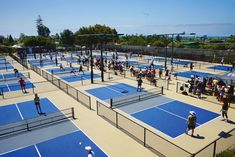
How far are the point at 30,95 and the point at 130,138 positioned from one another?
1370cm

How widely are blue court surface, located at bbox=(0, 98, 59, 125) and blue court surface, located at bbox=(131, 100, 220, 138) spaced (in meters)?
7.59

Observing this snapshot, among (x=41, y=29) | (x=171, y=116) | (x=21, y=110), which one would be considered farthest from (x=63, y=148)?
(x=41, y=29)

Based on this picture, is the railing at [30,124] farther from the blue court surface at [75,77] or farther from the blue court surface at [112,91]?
the blue court surface at [75,77]

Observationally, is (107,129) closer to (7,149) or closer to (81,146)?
(81,146)

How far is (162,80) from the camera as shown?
27.2 metres

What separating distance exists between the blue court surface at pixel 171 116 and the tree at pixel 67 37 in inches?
2958

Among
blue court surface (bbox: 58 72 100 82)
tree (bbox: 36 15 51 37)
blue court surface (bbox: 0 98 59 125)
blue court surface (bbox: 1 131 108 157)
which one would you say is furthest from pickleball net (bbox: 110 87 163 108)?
tree (bbox: 36 15 51 37)

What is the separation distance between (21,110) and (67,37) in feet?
240

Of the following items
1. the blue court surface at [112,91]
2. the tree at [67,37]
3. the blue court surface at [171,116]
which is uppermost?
the tree at [67,37]

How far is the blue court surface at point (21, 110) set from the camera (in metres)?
16.1

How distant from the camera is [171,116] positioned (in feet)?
52.1

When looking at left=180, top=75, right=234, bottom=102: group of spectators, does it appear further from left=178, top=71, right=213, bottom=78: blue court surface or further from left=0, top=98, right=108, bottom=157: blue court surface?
Result: left=0, top=98, right=108, bottom=157: blue court surface

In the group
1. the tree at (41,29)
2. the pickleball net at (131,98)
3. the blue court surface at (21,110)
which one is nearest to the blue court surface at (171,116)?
the pickleball net at (131,98)

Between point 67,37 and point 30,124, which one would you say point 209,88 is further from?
point 67,37
